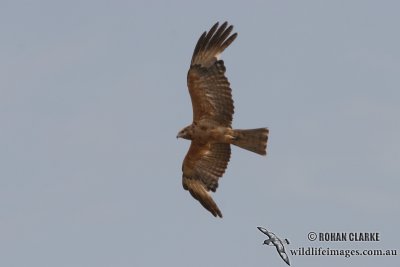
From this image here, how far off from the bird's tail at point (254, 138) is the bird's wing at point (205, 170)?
2.61 ft

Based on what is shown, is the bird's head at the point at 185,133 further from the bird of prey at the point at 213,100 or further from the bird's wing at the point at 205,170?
the bird's wing at the point at 205,170

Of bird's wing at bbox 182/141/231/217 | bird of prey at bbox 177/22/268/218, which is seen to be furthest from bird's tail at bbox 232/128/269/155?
bird's wing at bbox 182/141/231/217

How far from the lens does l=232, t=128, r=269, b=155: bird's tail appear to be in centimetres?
2266

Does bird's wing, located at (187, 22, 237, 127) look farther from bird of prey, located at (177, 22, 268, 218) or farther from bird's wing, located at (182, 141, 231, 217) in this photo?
bird's wing, located at (182, 141, 231, 217)

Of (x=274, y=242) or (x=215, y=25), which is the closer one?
(x=215, y=25)

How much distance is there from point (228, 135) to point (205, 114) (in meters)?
0.65

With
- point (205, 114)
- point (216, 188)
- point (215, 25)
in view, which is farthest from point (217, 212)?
point (215, 25)

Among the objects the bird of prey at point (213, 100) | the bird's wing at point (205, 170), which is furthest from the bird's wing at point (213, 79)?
the bird's wing at point (205, 170)

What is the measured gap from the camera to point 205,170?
23891 mm

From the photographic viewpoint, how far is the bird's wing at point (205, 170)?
77.3 ft

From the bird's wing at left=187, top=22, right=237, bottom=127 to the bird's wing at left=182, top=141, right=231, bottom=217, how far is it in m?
0.91

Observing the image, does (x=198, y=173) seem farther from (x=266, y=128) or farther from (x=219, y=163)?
(x=266, y=128)

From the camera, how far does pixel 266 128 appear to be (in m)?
22.8

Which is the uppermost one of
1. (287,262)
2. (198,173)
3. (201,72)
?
(201,72)
